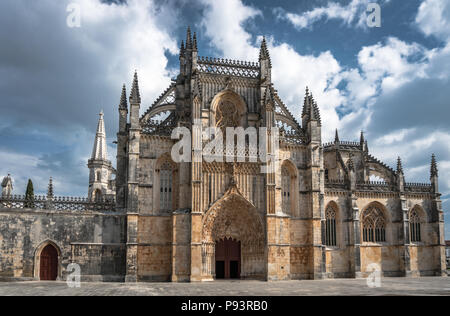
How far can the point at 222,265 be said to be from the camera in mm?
33719

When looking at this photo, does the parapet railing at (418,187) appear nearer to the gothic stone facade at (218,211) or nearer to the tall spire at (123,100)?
the gothic stone facade at (218,211)

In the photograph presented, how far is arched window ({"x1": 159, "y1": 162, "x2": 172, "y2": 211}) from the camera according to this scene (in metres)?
33.0

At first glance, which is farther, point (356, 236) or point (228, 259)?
point (356, 236)

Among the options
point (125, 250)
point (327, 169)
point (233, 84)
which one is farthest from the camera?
point (327, 169)

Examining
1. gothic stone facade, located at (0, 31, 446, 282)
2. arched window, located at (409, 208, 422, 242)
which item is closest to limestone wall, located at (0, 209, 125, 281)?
gothic stone facade, located at (0, 31, 446, 282)

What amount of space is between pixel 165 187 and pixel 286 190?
10.3m

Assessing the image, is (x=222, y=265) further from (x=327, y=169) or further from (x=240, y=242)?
(x=327, y=169)

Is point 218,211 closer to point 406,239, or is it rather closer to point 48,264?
point 48,264

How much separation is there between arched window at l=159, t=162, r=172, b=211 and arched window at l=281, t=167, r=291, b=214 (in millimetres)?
9608

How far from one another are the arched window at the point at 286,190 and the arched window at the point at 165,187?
961 cm

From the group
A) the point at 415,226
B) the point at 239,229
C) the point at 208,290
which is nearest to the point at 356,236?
the point at 415,226

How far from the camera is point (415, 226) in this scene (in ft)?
138
